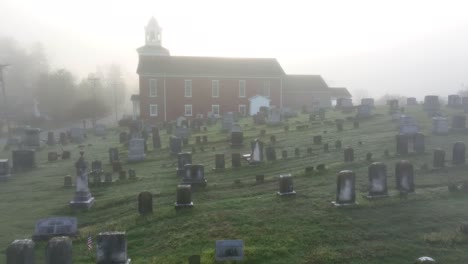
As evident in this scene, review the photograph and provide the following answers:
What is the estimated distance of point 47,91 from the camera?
68.9 m

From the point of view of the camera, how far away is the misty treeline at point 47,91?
2468 inches

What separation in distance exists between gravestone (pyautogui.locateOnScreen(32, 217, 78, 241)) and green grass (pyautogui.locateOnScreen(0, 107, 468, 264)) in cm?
39

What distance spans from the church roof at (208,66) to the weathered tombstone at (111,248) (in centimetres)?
4800

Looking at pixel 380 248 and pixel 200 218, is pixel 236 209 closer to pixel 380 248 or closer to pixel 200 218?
pixel 200 218

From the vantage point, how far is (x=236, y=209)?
12.6 meters

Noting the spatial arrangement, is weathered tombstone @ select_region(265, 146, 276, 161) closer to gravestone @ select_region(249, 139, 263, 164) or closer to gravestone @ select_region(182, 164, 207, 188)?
gravestone @ select_region(249, 139, 263, 164)

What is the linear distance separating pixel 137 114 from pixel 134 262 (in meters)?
51.4

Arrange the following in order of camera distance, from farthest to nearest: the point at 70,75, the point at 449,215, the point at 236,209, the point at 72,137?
the point at 70,75 < the point at 72,137 < the point at 236,209 < the point at 449,215

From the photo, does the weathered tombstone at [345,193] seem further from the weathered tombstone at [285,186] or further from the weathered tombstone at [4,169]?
the weathered tombstone at [4,169]

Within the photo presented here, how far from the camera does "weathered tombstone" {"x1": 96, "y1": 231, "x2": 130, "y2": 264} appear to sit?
9414mm

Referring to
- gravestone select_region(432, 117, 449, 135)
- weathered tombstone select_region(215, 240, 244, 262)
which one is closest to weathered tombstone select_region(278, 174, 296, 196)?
weathered tombstone select_region(215, 240, 244, 262)

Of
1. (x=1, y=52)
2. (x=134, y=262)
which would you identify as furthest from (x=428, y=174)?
(x=1, y=52)

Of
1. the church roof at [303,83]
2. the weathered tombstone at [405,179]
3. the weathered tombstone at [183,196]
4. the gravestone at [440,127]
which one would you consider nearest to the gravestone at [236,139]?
the gravestone at [440,127]

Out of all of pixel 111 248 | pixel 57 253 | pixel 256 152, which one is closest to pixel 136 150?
pixel 256 152
